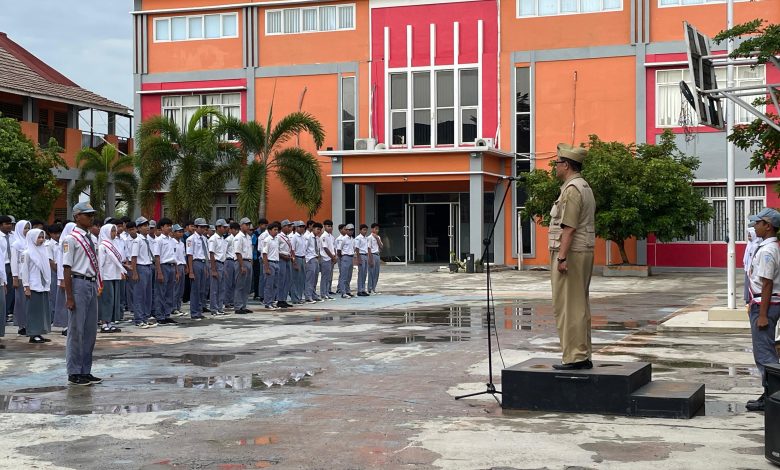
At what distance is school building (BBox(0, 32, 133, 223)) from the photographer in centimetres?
3759

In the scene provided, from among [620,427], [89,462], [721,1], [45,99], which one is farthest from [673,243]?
[89,462]

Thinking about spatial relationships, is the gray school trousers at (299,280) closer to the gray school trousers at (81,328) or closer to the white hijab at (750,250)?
the white hijab at (750,250)

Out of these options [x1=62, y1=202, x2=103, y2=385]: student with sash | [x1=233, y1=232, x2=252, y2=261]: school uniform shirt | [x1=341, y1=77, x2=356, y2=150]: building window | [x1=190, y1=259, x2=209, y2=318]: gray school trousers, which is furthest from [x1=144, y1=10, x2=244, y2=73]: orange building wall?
[x1=62, y1=202, x2=103, y2=385]: student with sash

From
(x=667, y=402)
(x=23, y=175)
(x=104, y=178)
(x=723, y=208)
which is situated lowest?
(x=667, y=402)

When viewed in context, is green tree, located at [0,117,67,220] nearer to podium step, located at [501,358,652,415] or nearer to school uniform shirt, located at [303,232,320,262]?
school uniform shirt, located at [303,232,320,262]

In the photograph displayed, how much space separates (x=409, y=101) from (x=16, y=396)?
28214 millimetres

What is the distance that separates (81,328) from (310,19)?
29.5 m

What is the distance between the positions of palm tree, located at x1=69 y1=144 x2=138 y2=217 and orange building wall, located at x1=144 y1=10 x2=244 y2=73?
462 cm

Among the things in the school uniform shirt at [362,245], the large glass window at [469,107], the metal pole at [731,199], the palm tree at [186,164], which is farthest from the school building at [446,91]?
the metal pole at [731,199]

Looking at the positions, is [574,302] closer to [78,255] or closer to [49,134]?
[78,255]

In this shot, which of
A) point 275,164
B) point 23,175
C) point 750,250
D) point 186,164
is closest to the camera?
point 750,250

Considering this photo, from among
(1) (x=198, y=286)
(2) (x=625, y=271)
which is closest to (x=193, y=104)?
(2) (x=625, y=271)

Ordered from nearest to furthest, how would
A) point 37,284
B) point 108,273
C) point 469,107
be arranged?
point 37,284, point 108,273, point 469,107

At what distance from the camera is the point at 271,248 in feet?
71.9
